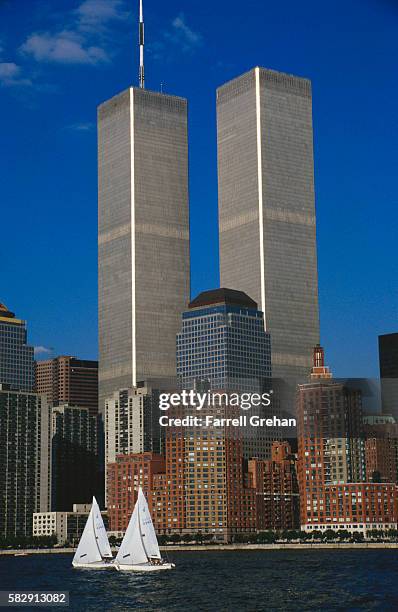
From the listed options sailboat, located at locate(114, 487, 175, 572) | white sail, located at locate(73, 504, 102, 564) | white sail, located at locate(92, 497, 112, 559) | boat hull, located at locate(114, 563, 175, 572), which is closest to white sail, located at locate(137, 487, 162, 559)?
sailboat, located at locate(114, 487, 175, 572)

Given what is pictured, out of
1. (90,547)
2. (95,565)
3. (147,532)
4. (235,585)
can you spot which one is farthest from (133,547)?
A: (235,585)

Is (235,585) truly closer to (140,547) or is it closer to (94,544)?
(140,547)

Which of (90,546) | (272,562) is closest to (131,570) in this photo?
(90,546)

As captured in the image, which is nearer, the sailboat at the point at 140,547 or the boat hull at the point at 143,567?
the sailboat at the point at 140,547

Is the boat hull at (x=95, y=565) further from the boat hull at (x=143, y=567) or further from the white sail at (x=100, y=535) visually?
the boat hull at (x=143, y=567)

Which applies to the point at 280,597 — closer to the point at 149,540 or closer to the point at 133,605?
the point at 133,605

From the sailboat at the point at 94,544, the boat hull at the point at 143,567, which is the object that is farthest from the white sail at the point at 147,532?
the sailboat at the point at 94,544

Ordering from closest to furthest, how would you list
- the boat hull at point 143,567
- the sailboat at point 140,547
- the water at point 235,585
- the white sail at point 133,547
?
the water at point 235,585
the white sail at point 133,547
the sailboat at point 140,547
the boat hull at point 143,567
